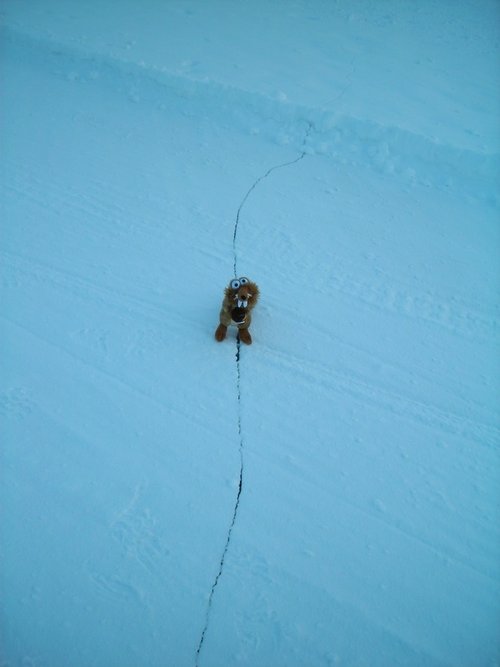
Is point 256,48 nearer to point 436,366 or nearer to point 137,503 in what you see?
point 436,366

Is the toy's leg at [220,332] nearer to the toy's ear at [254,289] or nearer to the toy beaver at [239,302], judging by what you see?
the toy beaver at [239,302]

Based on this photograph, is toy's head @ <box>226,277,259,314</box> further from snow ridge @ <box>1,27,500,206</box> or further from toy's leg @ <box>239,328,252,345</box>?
snow ridge @ <box>1,27,500,206</box>

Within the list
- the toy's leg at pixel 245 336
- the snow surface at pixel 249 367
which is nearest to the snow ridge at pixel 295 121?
the snow surface at pixel 249 367

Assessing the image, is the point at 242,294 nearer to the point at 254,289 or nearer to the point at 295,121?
the point at 254,289

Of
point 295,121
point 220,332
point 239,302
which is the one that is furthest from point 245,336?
point 295,121

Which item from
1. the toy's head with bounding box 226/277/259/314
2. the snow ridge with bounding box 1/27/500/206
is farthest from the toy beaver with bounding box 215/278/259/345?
the snow ridge with bounding box 1/27/500/206

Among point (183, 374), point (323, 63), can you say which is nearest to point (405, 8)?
point (323, 63)
